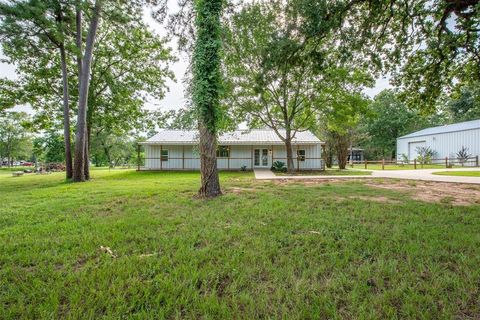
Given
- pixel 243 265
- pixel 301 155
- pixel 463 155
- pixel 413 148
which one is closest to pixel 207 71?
pixel 243 265

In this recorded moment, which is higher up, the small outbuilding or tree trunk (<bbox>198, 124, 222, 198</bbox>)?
the small outbuilding

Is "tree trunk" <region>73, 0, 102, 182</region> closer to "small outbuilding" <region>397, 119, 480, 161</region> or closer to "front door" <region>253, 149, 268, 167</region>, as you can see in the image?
"front door" <region>253, 149, 268, 167</region>

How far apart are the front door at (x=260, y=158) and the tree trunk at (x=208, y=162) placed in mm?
14882

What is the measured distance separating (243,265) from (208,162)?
4263mm

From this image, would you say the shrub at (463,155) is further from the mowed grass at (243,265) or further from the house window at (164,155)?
the house window at (164,155)

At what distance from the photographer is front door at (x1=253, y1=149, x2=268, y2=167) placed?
21.5m

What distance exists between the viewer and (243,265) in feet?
8.62

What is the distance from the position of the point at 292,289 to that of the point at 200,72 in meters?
5.80

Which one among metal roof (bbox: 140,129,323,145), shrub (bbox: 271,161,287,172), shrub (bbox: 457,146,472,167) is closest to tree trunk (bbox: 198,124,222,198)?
metal roof (bbox: 140,129,323,145)

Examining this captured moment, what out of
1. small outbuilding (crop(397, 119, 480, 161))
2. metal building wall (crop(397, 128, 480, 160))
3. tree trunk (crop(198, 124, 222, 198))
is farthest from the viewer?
small outbuilding (crop(397, 119, 480, 161))

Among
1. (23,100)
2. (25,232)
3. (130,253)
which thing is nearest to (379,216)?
(130,253)

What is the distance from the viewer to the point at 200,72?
6363mm

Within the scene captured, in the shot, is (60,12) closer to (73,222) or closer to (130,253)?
(73,222)

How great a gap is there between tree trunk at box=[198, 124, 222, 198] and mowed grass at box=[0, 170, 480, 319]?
1.80m
